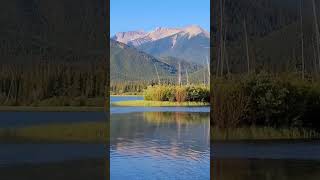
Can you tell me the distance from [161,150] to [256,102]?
210 cm

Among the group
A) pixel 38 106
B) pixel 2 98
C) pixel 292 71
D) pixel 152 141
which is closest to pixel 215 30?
pixel 292 71

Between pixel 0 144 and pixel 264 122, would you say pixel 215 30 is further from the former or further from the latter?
pixel 0 144

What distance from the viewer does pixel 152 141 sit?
10430 mm

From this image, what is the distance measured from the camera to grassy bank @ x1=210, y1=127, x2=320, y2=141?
9.53 metres

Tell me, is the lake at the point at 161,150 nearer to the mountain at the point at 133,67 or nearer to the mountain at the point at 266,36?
the mountain at the point at 266,36

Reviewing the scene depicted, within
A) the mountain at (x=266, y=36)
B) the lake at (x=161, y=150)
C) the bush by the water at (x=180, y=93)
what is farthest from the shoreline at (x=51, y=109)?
the bush by the water at (x=180, y=93)

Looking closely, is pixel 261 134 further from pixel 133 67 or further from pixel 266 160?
pixel 133 67

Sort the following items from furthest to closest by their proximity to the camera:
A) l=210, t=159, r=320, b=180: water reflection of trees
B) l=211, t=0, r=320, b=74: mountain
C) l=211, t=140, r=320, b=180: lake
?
l=211, t=0, r=320, b=74: mountain → l=211, t=140, r=320, b=180: lake → l=210, t=159, r=320, b=180: water reflection of trees

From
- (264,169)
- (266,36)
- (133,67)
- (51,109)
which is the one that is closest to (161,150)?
(264,169)

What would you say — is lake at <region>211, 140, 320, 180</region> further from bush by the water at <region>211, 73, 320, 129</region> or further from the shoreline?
the shoreline

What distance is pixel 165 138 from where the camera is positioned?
10891 mm

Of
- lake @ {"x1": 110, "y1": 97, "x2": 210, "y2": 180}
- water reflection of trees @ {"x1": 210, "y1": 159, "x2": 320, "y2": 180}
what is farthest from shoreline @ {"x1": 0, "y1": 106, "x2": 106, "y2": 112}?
water reflection of trees @ {"x1": 210, "y1": 159, "x2": 320, "y2": 180}

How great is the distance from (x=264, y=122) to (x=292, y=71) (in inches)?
45.7

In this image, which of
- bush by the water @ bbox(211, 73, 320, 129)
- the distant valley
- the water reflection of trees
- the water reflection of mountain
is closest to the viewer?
the water reflection of trees
